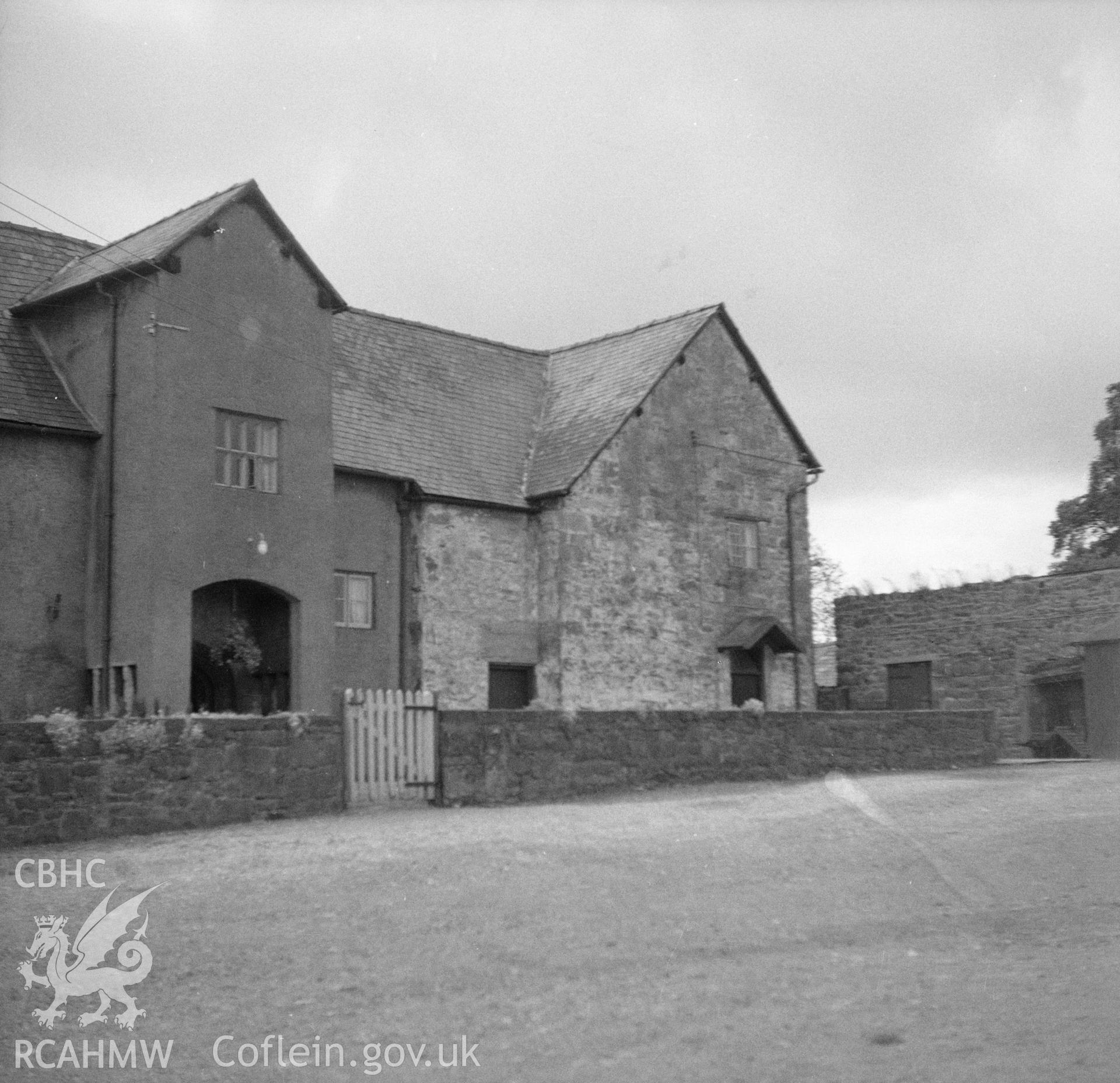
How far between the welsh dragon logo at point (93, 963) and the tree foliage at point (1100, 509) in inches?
1638

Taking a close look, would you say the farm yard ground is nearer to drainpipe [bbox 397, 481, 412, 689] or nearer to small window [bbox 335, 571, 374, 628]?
small window [bbox 335, 571, 374, 628]

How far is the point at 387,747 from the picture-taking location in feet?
62.1

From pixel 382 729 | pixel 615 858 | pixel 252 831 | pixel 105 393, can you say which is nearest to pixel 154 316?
pixel 105 393

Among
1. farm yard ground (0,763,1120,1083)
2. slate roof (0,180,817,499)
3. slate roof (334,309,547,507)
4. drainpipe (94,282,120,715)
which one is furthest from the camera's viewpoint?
slate roof (334,309,547,507)

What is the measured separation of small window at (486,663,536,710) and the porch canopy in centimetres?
450

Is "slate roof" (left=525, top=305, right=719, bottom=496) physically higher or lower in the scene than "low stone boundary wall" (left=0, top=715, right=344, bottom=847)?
higher

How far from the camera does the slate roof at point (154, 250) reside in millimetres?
23578

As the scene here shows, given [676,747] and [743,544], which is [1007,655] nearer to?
[743,544]

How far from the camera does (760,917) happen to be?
1150cm

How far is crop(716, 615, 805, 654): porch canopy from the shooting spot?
3178cm

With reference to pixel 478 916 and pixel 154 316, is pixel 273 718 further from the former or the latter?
pixel 154 316

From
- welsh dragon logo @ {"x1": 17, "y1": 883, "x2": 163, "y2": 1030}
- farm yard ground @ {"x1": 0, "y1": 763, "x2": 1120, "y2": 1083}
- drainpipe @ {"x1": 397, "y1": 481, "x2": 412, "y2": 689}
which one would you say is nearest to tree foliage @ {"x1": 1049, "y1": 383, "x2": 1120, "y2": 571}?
drainpipe @ {"x1": 397, "y1": 481, "x2": 412, "y2": 689}

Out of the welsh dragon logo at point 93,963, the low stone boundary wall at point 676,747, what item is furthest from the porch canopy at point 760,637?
the welsh dragon logo at point 93,963

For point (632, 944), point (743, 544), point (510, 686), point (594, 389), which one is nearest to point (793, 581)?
point (743, 544)
